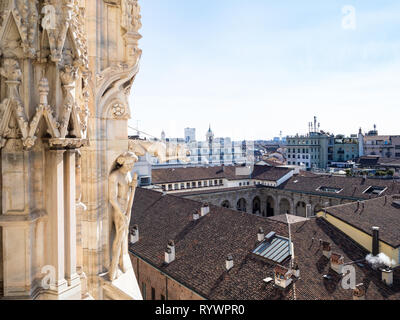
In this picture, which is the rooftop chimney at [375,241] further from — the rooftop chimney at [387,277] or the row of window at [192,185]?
the row of window at [192,185]

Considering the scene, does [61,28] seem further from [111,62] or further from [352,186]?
[352,186]

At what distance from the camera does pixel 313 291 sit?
18.5m

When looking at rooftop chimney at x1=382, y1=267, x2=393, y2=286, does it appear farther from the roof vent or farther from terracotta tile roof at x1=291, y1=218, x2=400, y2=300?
the roof vent

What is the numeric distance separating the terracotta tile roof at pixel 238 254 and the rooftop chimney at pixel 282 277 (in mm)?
327

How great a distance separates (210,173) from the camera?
6394cm

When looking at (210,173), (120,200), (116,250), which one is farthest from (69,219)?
(210,173)

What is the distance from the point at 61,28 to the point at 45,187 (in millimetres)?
1962

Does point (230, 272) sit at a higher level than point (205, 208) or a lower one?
lower

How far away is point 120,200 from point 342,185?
178 ft

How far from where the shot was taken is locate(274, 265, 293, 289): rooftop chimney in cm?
1816

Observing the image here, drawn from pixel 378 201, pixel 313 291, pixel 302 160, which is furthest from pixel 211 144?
pixel 313 291

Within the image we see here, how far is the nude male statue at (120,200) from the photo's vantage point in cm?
617
